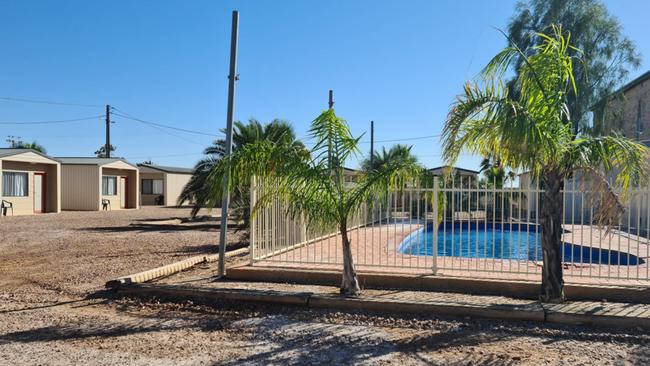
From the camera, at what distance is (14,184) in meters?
25.1

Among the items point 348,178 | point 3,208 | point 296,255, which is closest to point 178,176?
point 3,208

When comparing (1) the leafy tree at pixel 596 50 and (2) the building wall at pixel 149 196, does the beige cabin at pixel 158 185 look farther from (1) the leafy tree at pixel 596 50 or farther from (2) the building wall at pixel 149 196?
(1) the leafy tree at pixel 596 50

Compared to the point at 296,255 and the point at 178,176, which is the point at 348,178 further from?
the point at 178,176

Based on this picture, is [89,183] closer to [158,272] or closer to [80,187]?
[80,187]

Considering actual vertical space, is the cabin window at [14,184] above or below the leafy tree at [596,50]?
below

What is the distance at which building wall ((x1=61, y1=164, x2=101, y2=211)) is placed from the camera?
3017 cm

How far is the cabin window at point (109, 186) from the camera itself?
31842 millimetres

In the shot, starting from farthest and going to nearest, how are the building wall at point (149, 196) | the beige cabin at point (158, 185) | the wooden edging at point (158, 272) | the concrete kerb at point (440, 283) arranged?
the building wall at point (149, 196), the beige cabin at point (158, 185), the wooden edging at point (158, 272), the concrete kerb at point (440, 283)

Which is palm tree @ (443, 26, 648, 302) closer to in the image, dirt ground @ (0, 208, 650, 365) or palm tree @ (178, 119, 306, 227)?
dirt ground @ (0, 208, 650, 365)

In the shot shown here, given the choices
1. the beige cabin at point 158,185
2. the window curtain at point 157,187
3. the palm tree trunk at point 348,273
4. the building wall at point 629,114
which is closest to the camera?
the palm tree trunk at point 348,273

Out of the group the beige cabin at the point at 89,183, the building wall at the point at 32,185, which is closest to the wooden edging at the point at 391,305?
the building wall at the point at 32,185

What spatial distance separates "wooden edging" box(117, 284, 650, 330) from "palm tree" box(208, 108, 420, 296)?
0.41 meters

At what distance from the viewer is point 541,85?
5949 mm

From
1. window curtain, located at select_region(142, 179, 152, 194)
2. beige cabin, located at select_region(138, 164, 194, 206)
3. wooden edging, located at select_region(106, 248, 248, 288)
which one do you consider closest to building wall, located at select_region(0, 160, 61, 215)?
beige cabin, located at select_region(138, 164, 194, 206)
